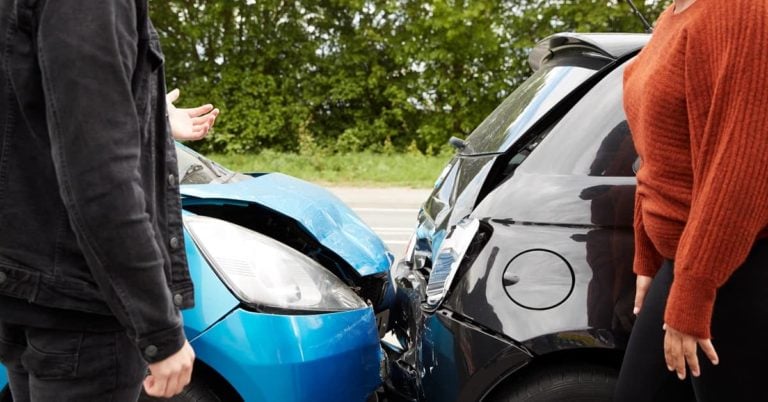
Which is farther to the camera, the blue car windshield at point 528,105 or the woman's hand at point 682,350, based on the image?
the blue car windshield at point 528,105

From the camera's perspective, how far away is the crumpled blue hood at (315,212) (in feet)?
8.32

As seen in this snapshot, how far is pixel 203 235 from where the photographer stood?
2.05m

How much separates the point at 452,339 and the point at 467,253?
23cm

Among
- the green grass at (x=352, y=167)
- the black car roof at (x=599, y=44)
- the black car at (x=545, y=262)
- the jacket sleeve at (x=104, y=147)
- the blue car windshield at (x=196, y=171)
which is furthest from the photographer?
the green grass at (x=352, y=167)

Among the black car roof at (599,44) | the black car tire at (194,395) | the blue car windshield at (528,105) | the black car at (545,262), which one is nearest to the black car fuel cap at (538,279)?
the black car at (545,262)

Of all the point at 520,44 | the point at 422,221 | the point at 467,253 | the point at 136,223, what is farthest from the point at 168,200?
the point at 520,44

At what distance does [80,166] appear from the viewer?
3.60 ft

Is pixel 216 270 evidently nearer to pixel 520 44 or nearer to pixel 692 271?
pixel 692 271

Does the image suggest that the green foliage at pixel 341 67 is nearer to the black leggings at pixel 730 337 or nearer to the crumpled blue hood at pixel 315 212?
the crumpled blue hood at pixel 315 212

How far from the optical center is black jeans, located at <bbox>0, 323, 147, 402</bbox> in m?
1.22

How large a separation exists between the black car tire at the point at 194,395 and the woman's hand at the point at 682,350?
1160 millimetres

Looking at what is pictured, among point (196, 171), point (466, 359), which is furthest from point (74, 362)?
point (196, 171)

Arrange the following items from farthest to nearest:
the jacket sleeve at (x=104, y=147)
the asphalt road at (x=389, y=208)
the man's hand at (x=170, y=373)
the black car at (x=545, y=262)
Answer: the asphalt road at (x=389, y=208)
the black car at (x=545, y=262)
the man's hand at (x=170, y=373)
the jacket sleeve at (x=104, y=147)

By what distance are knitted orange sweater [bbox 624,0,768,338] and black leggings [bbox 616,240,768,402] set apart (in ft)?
0.22
